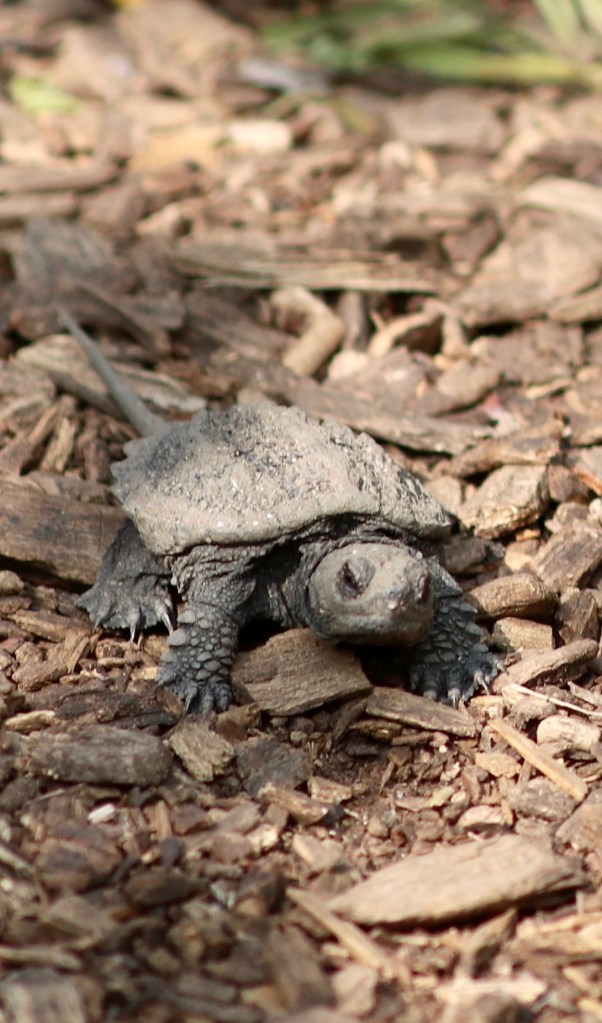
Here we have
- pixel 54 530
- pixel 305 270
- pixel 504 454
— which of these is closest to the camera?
pixel 54 530

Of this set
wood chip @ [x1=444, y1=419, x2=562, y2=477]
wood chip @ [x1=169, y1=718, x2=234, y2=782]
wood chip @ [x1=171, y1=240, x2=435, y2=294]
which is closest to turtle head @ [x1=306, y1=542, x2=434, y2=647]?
wood chip @ [x1=169, y1=718, x2=234, y2=782]

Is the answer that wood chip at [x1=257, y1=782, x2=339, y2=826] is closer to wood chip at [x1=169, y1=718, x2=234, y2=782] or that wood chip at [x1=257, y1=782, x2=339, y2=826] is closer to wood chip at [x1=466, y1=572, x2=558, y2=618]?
wood chip at [x1=169, y1=718, x2=234, y2=782]

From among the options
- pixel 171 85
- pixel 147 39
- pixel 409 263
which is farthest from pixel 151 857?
pixel 147 39

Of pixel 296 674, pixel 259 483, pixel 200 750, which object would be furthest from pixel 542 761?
pixel 259 483

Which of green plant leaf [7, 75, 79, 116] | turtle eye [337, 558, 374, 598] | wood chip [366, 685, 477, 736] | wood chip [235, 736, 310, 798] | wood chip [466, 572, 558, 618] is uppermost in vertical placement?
green plant leaf [7, 75, 79, 116]

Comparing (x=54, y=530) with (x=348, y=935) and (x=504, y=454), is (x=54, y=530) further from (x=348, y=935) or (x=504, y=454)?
(x=348, y=935)

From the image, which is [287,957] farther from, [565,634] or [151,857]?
[565,634]

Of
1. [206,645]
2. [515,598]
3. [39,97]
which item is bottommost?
[206,645]
